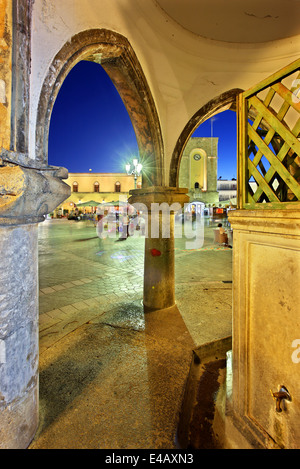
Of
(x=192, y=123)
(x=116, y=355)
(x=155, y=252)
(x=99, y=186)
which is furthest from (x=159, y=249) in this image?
(x=99, y=186)

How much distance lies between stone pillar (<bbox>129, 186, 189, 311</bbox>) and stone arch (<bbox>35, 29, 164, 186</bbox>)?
387 millimetres

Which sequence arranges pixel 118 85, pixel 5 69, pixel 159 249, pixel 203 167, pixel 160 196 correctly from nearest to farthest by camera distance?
pixel 5 69 → pixel 118 85 → pixel 160 196 → pixel 159 249 → pixel 203 167

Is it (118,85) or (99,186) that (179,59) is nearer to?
(118,85)

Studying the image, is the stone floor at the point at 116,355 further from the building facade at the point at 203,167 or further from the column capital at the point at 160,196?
the building facade at the point at 203,167

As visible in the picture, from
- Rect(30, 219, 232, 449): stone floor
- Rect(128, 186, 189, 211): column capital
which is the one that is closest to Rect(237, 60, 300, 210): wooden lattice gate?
Rect(128, 186, 189, 211): column capital

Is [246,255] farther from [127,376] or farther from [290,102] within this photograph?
[127,376]

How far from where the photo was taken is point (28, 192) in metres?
1.38

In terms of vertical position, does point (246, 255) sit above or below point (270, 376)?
above

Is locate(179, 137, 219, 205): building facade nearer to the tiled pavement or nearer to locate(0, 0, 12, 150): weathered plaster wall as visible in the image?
the tiled pavement

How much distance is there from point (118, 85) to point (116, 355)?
12.4 feet

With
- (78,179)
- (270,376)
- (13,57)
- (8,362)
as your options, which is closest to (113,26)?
(13,57)

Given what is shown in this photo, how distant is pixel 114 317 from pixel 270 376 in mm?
2614

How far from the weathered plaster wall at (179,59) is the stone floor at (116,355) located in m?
2.56

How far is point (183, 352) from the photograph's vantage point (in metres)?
2.80
